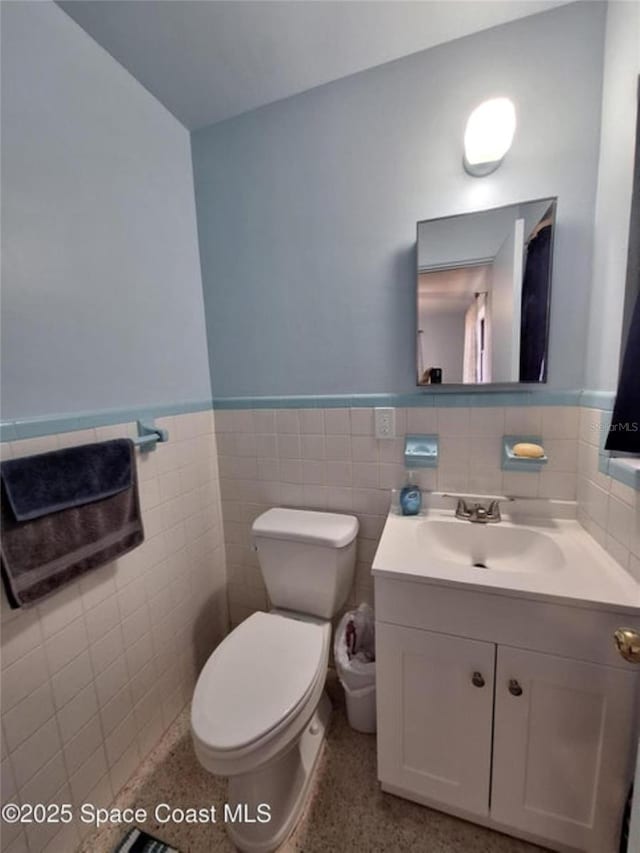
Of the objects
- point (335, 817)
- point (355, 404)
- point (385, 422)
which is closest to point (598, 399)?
point (385, 422)

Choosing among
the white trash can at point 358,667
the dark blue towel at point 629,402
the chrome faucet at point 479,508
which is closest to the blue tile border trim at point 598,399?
the dark blue towel at point 629,402

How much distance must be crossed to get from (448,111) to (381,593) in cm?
155

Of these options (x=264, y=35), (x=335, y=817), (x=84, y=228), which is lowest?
(x=335, y=817)

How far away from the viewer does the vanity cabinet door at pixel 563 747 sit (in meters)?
0.78

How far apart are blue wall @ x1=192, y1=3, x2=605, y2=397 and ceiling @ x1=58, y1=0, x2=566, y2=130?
0.05 metres

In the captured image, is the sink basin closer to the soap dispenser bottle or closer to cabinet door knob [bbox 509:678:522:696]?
the soap dispenser bottle

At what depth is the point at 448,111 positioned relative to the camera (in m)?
1.09

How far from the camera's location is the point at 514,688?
83cm

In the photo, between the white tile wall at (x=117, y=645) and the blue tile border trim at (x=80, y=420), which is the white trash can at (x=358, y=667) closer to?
the white tile wall at (x=117, y=645)

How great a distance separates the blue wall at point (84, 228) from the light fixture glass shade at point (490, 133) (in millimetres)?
1087

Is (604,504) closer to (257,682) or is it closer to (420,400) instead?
(420,400)

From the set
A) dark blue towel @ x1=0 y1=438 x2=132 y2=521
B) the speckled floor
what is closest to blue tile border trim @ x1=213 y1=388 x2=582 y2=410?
dark blue towel @ x1=0 y1=438 x2=132 y2=521

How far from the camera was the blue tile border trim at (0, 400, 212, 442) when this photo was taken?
807mm

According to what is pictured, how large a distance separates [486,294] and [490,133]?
18.5 inches
